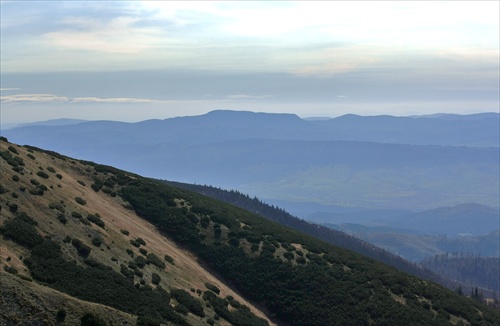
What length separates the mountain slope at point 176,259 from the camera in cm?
4066

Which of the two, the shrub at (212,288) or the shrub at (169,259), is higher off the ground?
the shrub at (169,259)

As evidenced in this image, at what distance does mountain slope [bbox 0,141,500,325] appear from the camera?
4066cm

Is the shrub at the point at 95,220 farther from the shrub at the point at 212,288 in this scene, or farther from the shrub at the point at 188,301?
the shrub at the point at 212,288

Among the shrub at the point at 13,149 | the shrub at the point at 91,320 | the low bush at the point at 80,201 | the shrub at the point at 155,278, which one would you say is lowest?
the shrub at the point at 155,278

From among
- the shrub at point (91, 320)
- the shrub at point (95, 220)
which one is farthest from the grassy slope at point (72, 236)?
the shrub at point (95, 220)

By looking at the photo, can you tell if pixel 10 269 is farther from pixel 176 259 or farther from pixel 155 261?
pixel 176 259

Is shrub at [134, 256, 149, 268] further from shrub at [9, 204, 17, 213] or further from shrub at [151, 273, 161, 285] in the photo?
shrub at [9, 204, 17, 213]

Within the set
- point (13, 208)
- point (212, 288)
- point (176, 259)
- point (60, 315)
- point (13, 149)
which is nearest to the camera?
point (60, 315)

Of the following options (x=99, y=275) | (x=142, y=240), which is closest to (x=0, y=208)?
(x=99, y=275)

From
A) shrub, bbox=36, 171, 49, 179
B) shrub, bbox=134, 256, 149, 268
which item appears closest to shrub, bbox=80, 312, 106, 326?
shrub, bbox=134, 256, 149, 268

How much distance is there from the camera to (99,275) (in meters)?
40.8

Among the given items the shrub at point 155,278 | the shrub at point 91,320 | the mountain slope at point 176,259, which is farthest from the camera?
the shrub at point 155,278

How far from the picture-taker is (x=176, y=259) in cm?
5791

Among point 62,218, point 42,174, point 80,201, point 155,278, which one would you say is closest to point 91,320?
point 155,278
